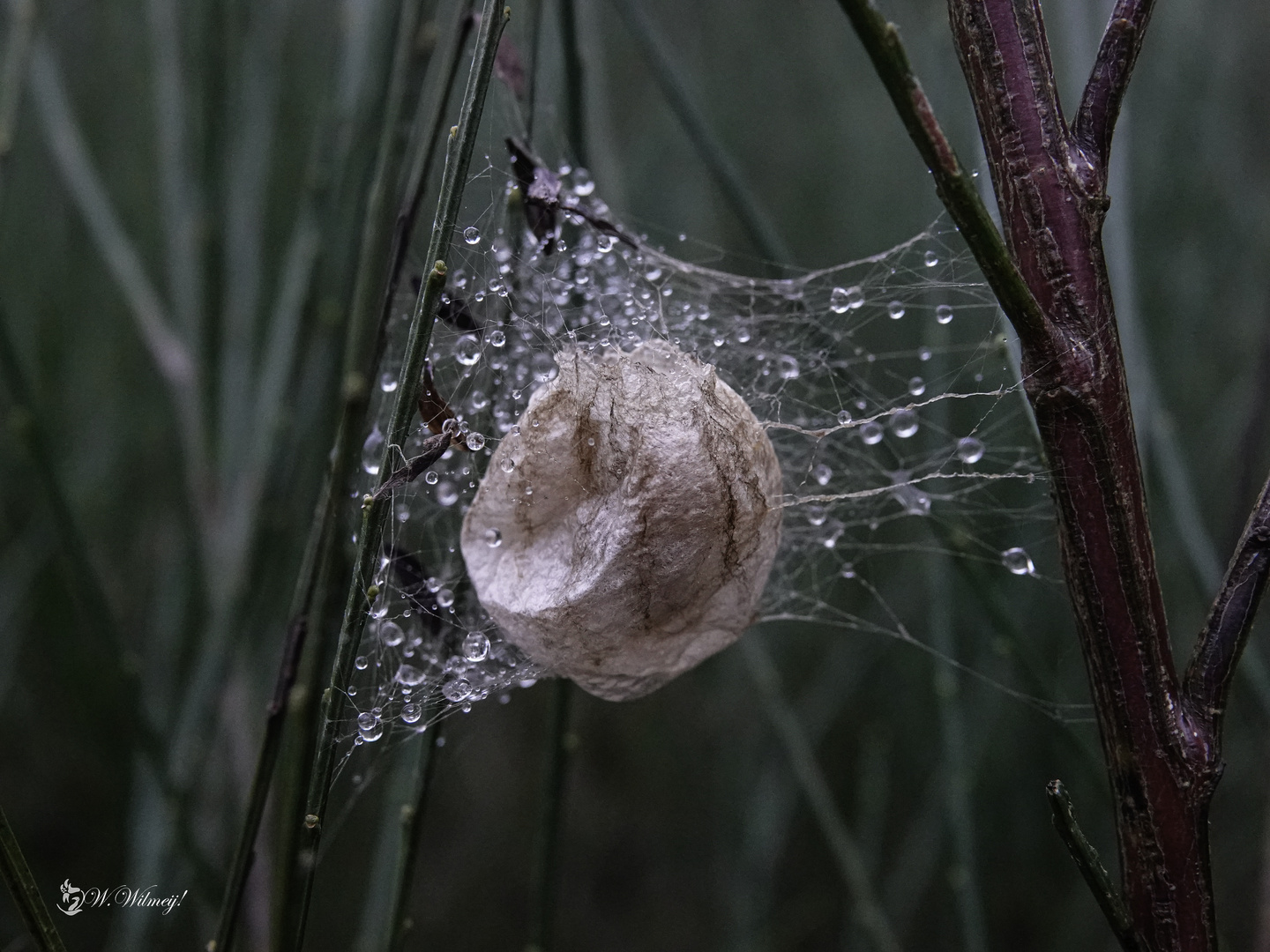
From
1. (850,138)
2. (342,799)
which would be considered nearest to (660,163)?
(850,138)

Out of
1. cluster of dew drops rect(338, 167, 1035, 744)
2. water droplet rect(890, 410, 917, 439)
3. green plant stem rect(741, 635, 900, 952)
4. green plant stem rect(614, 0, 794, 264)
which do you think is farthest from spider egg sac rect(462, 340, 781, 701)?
green plant stem rect(741, 635, 900, 952)

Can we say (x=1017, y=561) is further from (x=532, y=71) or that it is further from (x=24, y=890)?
(x=24, y=890)

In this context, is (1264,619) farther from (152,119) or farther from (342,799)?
(152,119)

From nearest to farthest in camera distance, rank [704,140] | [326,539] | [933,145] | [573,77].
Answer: [933,145]
[326,539]
[573,77]
[704,140]

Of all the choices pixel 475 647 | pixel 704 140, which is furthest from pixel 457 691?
pixel 704 140

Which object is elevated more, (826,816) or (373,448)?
(373,448)

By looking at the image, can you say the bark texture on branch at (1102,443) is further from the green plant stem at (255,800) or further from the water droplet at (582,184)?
the green plant stem at (255,800)
